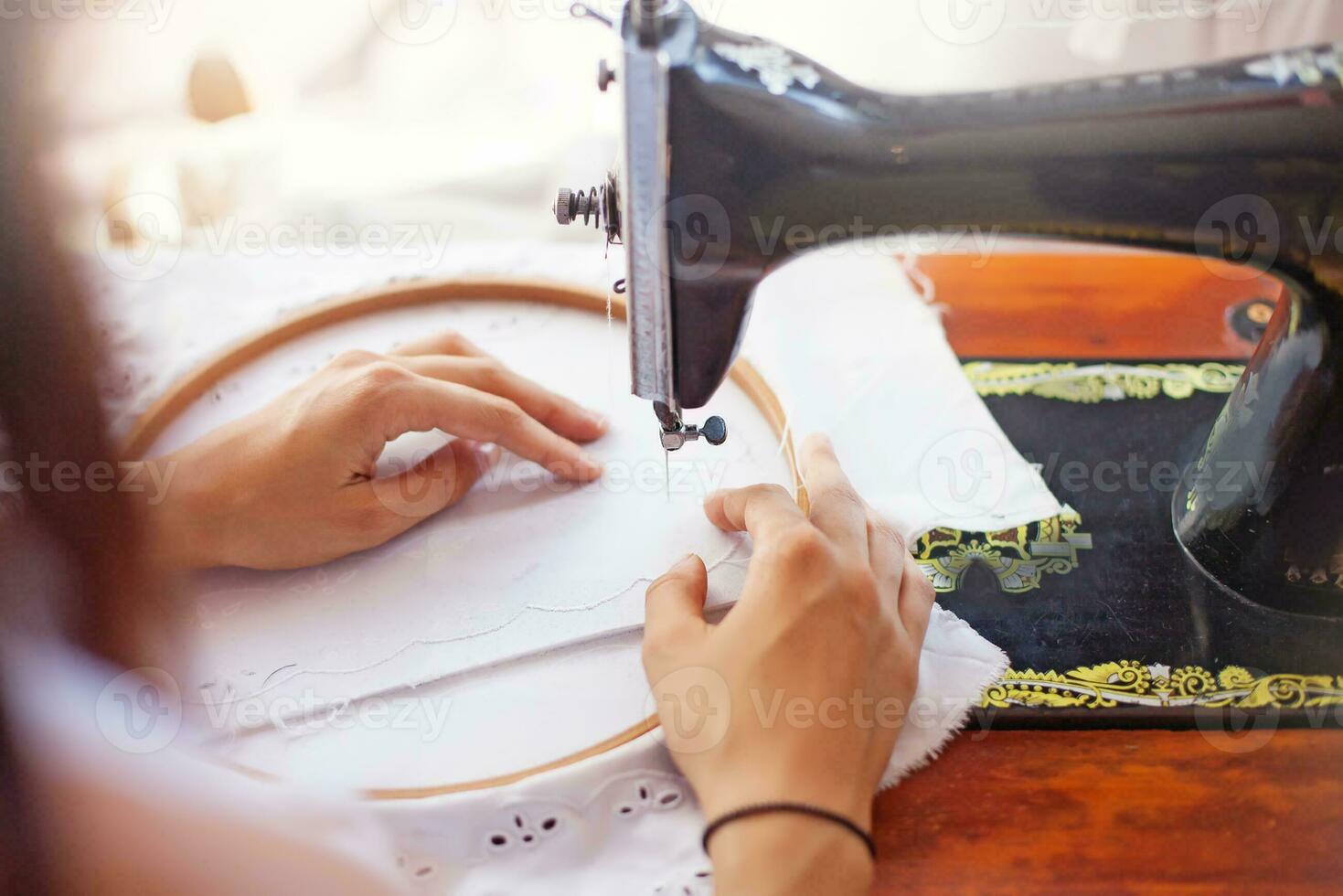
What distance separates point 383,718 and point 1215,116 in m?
0.76

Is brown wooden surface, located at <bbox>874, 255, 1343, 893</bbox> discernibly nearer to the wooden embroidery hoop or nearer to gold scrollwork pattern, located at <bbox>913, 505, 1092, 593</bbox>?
gold scrollwork pattern, located at <bbox>913, 505, 1092, 593</bbox>

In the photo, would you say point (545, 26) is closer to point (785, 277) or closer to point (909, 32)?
point (909, 32)

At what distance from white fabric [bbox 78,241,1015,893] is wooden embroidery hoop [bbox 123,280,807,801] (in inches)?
1.2

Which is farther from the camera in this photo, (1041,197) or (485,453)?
(485,453)

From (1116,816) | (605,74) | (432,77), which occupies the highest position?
(605,74)

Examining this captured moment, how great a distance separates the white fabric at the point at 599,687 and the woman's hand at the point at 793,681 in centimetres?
4

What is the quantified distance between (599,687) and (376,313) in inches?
21.8

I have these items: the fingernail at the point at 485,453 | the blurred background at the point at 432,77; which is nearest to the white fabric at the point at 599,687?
the fingernail at the point at 485,453

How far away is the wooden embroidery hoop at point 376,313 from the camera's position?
40.9 inches

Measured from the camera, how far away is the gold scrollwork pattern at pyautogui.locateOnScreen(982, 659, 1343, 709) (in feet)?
2.80

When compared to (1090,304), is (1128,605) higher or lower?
lower

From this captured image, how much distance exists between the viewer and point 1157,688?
2.82 ft

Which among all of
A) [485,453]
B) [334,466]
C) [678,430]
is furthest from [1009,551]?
[334,466]

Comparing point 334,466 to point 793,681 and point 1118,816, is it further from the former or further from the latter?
point 1118,816
